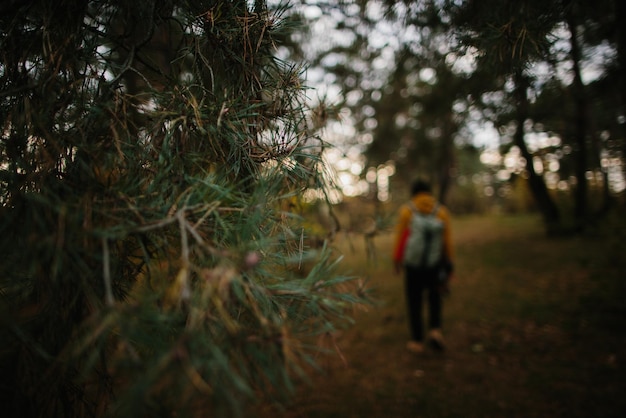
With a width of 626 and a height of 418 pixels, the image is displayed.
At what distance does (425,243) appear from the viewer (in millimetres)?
3436

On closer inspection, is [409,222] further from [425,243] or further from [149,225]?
[149,225]

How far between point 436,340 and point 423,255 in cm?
116

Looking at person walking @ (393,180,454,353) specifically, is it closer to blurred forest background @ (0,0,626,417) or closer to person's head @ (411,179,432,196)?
person's head @ (411,179,432,196)

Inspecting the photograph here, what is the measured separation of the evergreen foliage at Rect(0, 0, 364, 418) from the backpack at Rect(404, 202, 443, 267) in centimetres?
233

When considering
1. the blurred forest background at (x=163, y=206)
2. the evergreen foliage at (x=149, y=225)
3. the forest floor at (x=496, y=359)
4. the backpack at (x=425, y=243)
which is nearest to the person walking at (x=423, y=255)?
the backpack at (x=425, y=243)

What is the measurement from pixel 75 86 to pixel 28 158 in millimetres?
346

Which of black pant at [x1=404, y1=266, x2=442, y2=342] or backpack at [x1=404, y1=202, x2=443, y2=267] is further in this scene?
black pant at [x1=404, y1=266, x2=442, y2=342]

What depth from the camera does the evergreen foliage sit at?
73 cm

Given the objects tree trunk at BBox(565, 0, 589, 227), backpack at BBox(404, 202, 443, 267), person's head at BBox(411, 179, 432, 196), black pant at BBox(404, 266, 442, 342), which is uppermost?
tree trunk at BBox(565, 0, 589, 227)

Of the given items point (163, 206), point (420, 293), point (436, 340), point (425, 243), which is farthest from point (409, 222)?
point (163, 206)

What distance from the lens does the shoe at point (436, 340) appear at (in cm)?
360

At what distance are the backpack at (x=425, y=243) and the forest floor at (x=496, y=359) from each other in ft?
1.02

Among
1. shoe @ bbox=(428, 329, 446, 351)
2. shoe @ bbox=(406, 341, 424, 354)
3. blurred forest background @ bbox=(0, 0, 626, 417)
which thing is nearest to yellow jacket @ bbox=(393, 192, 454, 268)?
shoe @ bbox=(428, 329, 446, 351)

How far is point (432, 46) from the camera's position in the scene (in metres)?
3.09
